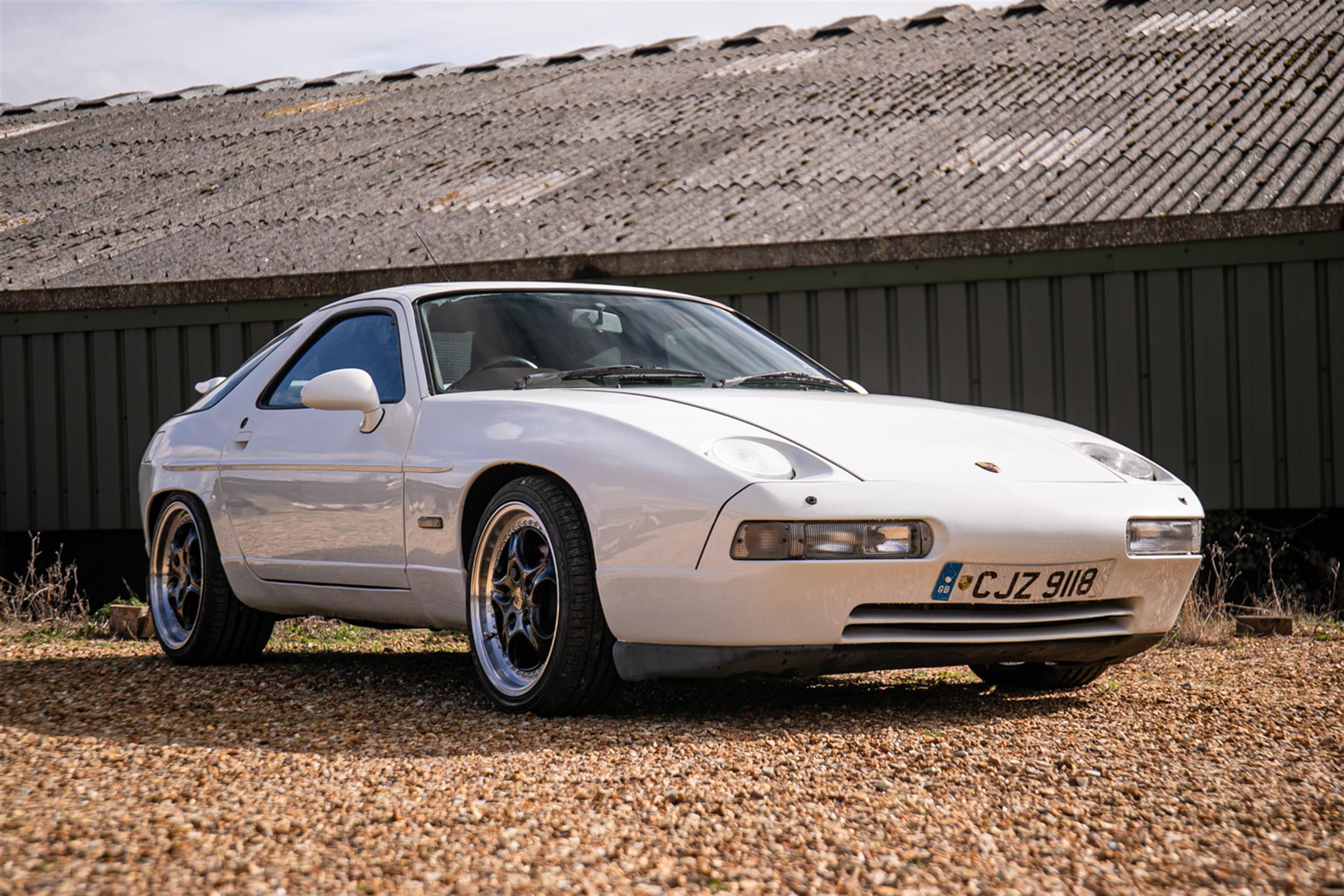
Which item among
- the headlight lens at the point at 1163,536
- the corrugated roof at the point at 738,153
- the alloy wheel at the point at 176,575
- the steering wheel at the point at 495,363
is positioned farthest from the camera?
the corrugated roof at the point at 738,153

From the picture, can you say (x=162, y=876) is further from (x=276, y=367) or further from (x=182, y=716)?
(x=276, y=367)

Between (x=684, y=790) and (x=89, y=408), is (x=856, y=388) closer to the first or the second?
(x=684, y=790)

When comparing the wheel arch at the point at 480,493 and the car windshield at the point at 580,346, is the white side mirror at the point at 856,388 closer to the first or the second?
the car windshield at the point at 580,346

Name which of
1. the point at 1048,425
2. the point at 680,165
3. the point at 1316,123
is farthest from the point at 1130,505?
the point at 680,165

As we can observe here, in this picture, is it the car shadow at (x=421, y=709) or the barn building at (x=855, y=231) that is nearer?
the car shadow at (x=421, y=709)

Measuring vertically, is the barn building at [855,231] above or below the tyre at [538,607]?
above

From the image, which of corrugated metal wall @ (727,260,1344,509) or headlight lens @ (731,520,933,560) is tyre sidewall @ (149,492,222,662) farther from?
corrugated metal wall @ (727,260,1344,509)

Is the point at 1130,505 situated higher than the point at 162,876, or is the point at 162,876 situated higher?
the point at 1130,505

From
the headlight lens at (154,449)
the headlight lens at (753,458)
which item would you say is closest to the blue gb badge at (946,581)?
the headlight lens at (753,458)

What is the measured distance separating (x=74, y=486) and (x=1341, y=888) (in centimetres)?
A: 966

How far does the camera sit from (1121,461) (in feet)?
14.9

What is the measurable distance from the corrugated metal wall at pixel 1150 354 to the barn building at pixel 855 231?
0.05ft

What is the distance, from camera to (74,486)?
10430 millimetres

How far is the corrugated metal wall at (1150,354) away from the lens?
8.24 meters
